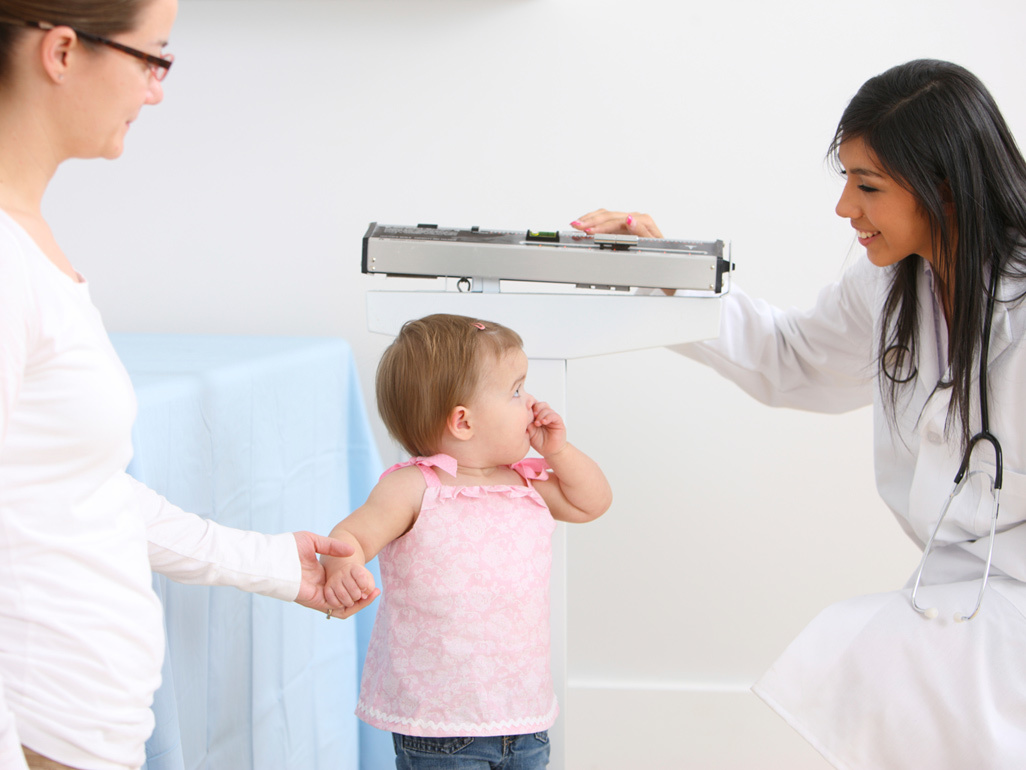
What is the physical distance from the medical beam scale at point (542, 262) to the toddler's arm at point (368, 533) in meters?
0.21

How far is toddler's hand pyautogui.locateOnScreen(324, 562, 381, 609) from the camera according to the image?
79 cm

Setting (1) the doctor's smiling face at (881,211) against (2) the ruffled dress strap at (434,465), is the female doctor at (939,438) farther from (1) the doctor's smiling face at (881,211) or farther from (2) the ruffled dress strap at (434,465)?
(2) the ruffled dress strap at (434,465)

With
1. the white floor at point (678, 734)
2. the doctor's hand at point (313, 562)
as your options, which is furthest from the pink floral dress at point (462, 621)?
the white floor at point (678, 734)

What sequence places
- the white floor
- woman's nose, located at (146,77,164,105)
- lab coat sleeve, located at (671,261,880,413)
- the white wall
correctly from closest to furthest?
woman's nose, located at (146,77,164,105)
lab coat sleeve, located at (671,261,880,413)
the white wall
the white floor

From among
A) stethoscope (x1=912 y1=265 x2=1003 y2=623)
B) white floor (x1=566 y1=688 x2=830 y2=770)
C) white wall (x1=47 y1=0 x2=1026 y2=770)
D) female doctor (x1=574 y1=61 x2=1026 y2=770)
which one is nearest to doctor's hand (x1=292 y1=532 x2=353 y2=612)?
female doctor (x1=574 y1=61 x2=1026 y2=770)

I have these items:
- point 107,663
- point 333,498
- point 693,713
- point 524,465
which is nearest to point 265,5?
point 333,498

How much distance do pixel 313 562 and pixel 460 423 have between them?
20 cm

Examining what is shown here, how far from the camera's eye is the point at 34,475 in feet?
1.60

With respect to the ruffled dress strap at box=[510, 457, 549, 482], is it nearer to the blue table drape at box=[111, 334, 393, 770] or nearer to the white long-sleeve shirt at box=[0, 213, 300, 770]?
the blue table drape at box=[111, 334, 393, 770]

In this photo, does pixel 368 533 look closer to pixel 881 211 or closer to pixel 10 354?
pixel 10 354

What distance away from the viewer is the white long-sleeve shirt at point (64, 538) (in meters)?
0.47

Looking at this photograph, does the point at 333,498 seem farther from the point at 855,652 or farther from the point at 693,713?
the point at 693,713

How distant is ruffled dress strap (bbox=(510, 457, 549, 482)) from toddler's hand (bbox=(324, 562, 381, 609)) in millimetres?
228

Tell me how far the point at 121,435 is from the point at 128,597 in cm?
10
